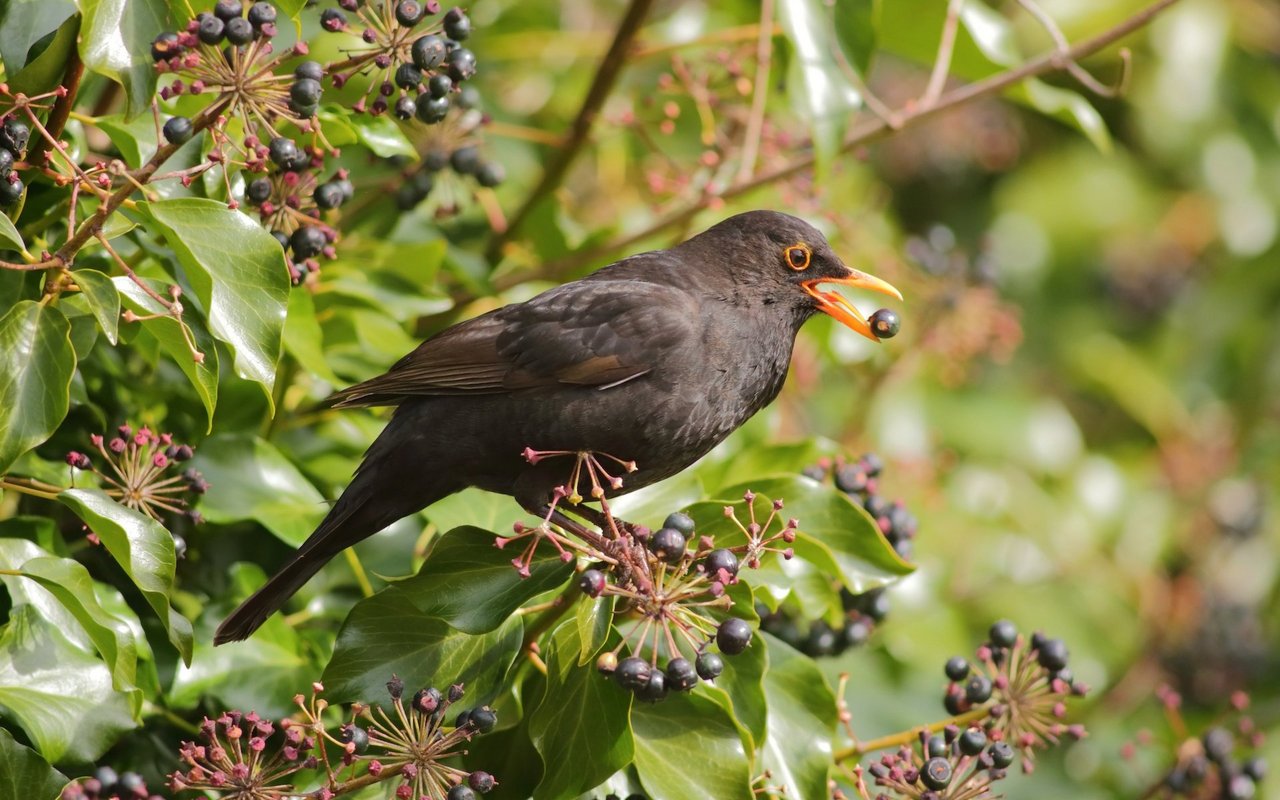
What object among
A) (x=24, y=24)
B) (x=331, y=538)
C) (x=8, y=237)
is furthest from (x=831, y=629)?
(x=24, y=24)

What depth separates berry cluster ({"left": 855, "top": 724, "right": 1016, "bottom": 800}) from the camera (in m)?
3.17

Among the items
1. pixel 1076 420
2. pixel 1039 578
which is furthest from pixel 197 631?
pixel 1076 420

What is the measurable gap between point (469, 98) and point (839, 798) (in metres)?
2.31

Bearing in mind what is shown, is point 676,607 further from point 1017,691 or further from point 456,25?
point 456,25

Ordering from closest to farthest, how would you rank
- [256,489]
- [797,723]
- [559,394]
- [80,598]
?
[80,598] < [797,723] < [256,489] < [559,394]

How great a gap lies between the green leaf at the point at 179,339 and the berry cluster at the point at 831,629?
5.62 feet

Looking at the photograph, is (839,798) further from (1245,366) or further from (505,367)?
(1245,366)

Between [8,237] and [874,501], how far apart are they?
2341 millimetres

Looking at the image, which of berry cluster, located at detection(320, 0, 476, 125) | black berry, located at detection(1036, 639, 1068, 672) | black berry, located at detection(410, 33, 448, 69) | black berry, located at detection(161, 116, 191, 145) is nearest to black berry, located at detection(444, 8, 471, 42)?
berry cluster, located at detection(320, 0, 476, 125)

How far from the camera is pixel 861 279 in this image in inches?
170

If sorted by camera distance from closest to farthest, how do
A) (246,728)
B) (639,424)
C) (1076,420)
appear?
(246,728), (639,424), (1076,420)

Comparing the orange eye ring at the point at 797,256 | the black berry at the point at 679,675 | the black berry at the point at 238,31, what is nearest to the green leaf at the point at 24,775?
the black berry at the point at 679,675

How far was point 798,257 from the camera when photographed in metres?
4.35

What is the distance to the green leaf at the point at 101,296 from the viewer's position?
9.26 ft
